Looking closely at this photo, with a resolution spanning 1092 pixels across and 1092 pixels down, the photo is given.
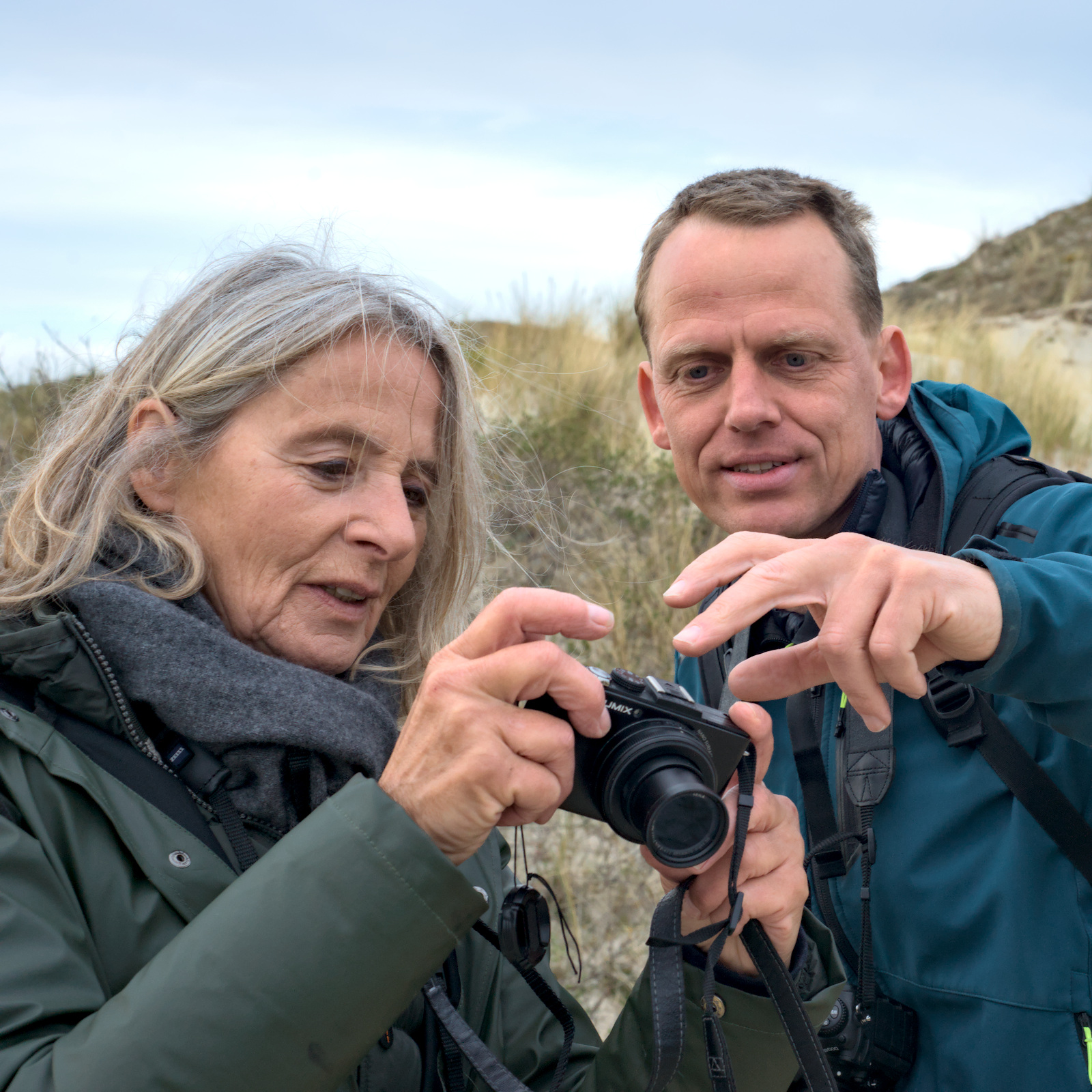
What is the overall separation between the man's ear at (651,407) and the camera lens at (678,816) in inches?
59.5

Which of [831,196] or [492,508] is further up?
[831,196]

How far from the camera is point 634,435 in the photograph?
311 inches

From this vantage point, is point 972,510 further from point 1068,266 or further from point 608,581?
point 1068,266

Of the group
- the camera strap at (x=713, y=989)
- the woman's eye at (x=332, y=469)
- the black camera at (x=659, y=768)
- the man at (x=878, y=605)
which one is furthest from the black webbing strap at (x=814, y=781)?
the woman's eye at (x=332, y=469)

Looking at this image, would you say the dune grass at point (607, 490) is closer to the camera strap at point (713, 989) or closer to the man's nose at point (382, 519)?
the man's nose at point (382, 519)

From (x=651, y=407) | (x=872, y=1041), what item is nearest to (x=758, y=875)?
(x=872, y=1041)

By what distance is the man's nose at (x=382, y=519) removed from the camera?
71.9 inches

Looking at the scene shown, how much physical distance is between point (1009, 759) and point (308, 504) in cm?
142

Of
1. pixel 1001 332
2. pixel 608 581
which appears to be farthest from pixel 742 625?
pixel 1001 332

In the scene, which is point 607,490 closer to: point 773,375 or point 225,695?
A: point 773,375

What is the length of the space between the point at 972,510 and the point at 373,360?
1.29m

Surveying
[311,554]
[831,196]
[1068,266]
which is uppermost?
[1068,266]

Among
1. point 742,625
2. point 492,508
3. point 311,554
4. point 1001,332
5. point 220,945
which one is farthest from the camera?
point 1001,332

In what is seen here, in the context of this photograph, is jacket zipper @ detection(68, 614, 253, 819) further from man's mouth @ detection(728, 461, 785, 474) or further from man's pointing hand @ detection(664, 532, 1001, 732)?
man's mouth @ detection(728, 461, 785, 474)
